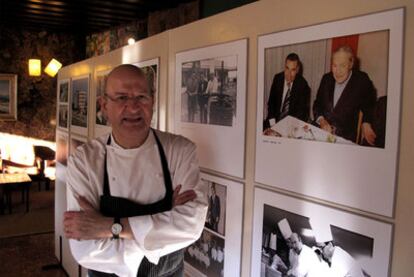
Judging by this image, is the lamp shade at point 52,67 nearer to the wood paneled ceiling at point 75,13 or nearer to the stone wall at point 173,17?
the wood paneled ceiling at point 75,13

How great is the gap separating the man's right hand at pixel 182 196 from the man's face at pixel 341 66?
60 centimetres

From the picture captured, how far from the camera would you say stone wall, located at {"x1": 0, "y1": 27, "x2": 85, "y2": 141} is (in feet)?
22.4

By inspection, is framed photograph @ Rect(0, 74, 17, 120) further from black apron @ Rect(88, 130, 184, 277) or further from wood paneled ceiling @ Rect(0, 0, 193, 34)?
black apron @ Rect(88, 130, 184, 277)

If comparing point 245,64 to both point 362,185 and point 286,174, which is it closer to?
point 286,174

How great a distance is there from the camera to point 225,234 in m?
1.48

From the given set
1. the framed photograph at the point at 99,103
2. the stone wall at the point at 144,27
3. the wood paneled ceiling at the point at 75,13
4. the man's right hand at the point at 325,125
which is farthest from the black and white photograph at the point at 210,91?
the wood paneled ceiling at the point at 75,13

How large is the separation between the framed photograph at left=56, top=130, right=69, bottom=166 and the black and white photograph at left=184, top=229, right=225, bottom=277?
7.27 ft

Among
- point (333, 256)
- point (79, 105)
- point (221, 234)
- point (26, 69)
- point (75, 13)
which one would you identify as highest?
point (75, 13)

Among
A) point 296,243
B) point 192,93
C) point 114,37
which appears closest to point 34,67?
point 114,37

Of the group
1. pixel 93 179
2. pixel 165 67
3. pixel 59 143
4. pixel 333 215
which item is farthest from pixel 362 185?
pixel 59 143

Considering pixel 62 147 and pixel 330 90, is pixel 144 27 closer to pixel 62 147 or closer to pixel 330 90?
pixel 62 147

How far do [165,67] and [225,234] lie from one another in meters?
Answer: 0.87

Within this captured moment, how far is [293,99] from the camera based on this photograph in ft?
3.73

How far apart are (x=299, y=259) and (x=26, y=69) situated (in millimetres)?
7067
